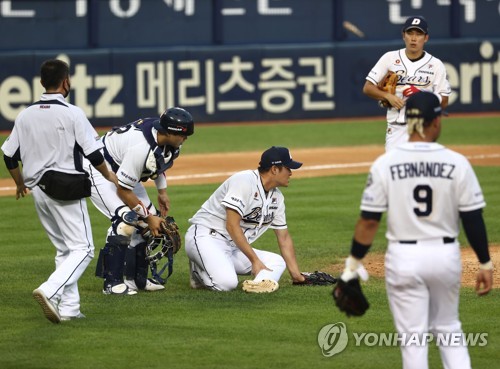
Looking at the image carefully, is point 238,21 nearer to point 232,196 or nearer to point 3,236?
point 3,236

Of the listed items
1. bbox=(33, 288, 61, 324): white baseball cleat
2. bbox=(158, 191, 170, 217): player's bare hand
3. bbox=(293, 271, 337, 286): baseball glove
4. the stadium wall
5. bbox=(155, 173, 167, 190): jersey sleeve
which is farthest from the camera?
the stadium wall

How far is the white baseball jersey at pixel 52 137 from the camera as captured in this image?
23.8ft

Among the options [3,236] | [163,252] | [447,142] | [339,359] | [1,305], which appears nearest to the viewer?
[339,359]

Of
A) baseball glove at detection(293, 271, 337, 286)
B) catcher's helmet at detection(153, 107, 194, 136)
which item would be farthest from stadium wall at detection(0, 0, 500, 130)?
catcher's helmet at detection(153, 107, 194, 136)

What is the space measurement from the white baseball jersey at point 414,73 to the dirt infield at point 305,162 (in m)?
6.14

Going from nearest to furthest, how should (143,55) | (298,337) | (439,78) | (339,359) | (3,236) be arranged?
1. (339,359)
2. (298,337)
3. (439,78)
4. (3,236)
5. (143,55)

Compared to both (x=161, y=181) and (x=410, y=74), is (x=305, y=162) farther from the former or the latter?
(x=161, y=181)

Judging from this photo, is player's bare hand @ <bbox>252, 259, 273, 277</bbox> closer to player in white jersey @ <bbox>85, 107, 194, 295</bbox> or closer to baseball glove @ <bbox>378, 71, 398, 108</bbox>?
player in white jersey @ <bbox>85, 107, 194, 295</bbox>

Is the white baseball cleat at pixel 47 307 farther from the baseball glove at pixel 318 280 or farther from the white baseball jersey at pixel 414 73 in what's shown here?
the white baseball jersey at pixel 414 73

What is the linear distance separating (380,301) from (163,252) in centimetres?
176

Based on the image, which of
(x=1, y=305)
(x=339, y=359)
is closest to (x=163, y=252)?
(x=1, y=305)

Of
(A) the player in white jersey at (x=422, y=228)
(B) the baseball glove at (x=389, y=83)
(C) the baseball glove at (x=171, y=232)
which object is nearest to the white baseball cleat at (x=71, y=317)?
(C) the baseball glove at (x=171, y=232)

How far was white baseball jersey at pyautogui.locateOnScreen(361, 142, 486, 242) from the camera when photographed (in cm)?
513

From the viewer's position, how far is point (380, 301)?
8.15 metres
